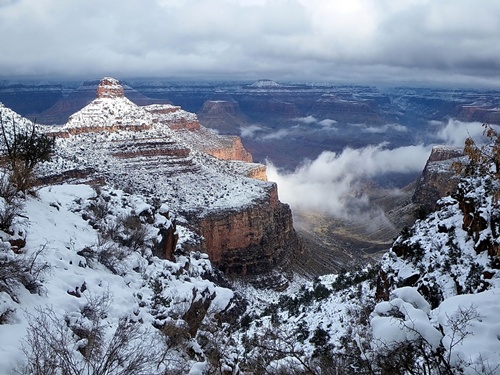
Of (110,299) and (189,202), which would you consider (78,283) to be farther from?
(189,202)

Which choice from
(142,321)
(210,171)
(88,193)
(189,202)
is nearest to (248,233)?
(189,202)

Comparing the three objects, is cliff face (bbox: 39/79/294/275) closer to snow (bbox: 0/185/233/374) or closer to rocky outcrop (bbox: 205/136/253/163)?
snow (bbox: 0/185/233/374)

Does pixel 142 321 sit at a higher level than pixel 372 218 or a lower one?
higher

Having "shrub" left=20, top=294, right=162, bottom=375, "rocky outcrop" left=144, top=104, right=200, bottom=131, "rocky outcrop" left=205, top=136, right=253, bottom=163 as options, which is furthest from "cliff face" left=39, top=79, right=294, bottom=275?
"rocky outcrop" left=144, top=104, right=200, bottom=131

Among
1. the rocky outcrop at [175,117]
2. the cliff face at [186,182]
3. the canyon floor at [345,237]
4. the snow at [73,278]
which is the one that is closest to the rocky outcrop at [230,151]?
the rocky outcrop at [175,117]

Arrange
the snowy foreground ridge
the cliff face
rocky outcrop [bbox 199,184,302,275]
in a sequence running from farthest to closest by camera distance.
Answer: rocky outcrop [bbox 199,184,302,275]
the cliff face
the snowy foreground ridge

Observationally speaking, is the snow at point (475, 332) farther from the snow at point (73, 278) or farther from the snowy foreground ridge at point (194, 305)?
the snow at point (73, 278)
